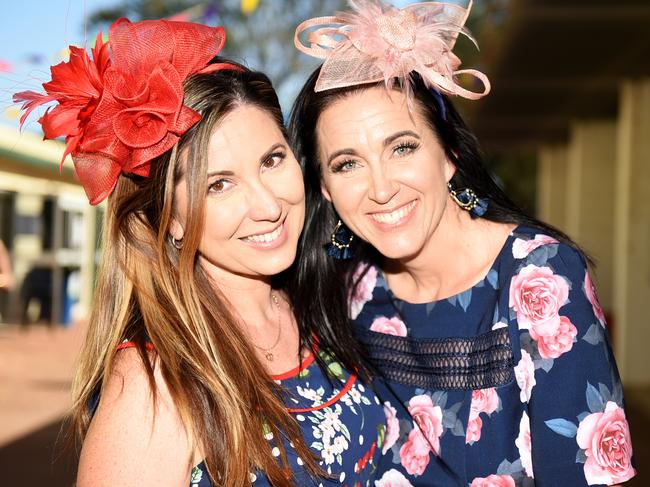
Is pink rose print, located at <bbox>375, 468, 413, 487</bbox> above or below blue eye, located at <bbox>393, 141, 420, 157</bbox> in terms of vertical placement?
below

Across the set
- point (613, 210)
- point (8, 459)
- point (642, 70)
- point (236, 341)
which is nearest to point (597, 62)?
point (642, 70)

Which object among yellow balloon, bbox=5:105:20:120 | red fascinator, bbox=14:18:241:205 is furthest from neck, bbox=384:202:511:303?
yellow balloon, bbox=5:105:20:120

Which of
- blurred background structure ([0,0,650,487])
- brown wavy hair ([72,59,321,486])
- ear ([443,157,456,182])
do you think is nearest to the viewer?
brown wavy hair ([72,59,321,486])

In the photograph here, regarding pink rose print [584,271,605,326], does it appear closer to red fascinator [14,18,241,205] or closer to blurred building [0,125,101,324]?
red fascinator [14,18,241,205]

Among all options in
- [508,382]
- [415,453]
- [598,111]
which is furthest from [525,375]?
[598,111]

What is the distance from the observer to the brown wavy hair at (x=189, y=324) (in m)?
2.09

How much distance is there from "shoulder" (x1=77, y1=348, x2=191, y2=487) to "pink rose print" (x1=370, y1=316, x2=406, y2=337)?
887 millimetres

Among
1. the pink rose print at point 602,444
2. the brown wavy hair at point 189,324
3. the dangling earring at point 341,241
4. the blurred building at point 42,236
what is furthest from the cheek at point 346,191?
the blurred building at point 42,236

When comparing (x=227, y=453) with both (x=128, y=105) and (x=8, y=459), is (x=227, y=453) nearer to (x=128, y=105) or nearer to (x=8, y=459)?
(x=128, y=105)

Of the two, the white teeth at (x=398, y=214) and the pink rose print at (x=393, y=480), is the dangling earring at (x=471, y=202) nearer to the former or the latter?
the white teeth at (x=398, y=214)

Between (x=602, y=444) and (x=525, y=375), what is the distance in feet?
0.85

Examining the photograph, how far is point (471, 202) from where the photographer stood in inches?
103

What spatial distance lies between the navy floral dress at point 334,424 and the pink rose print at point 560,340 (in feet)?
1.87

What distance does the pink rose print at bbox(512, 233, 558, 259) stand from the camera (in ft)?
7.70
